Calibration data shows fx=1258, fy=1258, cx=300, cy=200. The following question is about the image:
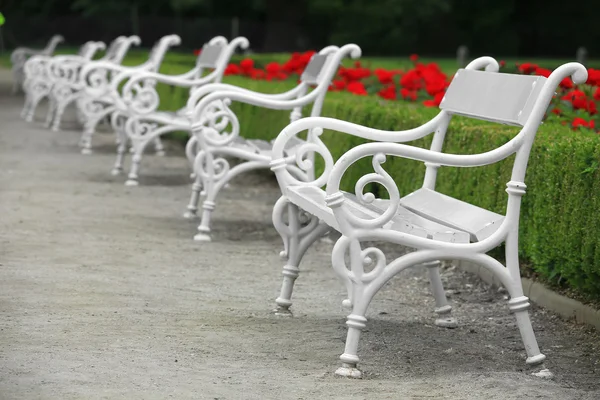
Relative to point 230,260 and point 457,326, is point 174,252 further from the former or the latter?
point 457,326

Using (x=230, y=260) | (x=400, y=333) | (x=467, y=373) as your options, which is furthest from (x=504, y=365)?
(x=230, y=260)

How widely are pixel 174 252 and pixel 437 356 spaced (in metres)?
2.66

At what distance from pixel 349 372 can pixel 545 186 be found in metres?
1.69

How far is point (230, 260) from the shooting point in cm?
709

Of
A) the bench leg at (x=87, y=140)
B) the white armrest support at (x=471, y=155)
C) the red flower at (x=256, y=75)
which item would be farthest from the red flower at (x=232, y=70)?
the white armrest support at (x=471, y=155)

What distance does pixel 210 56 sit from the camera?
10.7 m

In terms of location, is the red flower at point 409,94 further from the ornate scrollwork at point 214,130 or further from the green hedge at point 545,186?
the ornate scrollwork at point 214,130

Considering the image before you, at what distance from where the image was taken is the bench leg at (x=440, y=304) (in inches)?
213

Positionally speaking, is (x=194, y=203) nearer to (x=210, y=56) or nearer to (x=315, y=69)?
(x=315, y=69)

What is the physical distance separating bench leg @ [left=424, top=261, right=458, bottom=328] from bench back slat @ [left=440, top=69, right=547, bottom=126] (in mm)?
708

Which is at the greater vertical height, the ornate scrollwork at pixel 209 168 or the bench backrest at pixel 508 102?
the bench backrest at pixel 508 102

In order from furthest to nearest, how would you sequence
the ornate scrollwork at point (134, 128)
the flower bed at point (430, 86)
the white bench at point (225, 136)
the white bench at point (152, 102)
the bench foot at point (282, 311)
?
the ornate scrollwork at point (134, 128)
the white bench at point (152, 102)
the flower bed at point (430, 86)
the white bench at point (225, 136)
the bench foot at point (282, 311)

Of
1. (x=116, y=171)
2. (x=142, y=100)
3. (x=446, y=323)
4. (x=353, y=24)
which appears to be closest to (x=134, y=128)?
(x=142, y=100)

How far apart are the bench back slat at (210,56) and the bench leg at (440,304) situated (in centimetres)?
522
